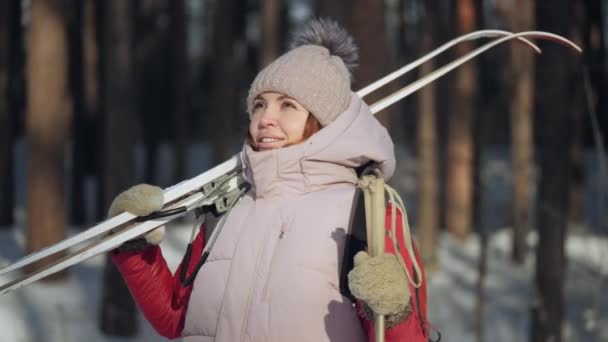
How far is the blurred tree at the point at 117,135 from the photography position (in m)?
9.71

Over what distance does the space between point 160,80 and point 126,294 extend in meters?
17.4

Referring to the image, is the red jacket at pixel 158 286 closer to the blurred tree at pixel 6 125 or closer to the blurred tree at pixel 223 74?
the blurred tree at pixel 6 125

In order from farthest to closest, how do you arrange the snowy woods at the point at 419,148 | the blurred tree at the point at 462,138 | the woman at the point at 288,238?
1. the blurred tree at the point at 462,138
2. the snowy woods at the point at 419,148
3. the woman at the point at 288,238

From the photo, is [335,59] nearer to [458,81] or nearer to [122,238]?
[122,238]

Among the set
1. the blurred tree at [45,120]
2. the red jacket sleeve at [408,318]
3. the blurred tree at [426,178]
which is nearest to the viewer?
the red jacket sleeve at [408,318]

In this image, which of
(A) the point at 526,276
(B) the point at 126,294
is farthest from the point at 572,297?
(B) the point at 126,294

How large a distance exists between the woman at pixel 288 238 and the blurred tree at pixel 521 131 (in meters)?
11.9

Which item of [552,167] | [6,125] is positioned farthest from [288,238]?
Answer: [6,125]

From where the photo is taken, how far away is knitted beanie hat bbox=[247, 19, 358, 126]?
2.95 metres

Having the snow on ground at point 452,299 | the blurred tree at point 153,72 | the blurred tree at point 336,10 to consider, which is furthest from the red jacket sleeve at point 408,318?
the blurred tree at point 153,72

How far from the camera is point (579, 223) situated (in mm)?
16781

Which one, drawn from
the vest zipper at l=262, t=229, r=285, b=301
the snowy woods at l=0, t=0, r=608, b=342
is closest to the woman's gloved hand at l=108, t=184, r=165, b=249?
the vest zipper at l=262, t=229, r=285, b=301

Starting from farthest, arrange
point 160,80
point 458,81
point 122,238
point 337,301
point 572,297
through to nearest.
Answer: point 160,80 < point 458,81 < point 572,297 < point 122,238 < point 337,301

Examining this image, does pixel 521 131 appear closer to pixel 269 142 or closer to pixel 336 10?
pixel 336 10
